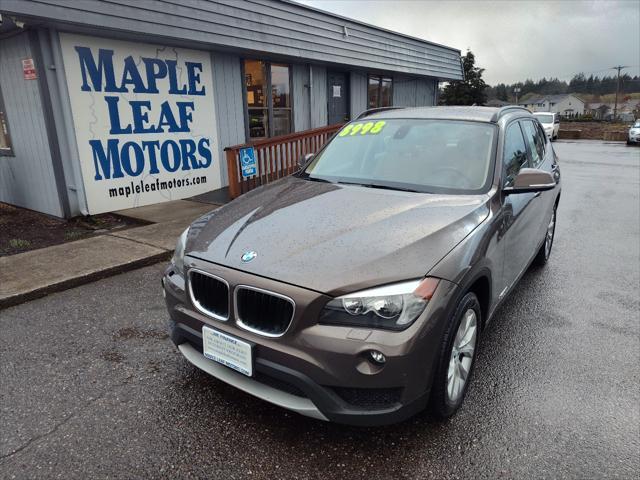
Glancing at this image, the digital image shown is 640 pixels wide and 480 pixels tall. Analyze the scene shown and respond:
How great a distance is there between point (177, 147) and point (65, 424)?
605 centimetres

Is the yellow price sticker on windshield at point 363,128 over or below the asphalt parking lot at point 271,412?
over

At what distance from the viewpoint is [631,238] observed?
20.4 ft

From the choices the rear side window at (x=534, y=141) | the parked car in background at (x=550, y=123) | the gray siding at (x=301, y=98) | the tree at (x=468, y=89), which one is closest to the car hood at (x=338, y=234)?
the rear side window at (x=534, y=141)

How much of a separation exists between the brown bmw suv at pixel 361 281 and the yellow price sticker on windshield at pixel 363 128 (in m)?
0.53

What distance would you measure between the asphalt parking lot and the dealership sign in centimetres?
330

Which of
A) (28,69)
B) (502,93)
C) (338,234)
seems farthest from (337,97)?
(502,93)

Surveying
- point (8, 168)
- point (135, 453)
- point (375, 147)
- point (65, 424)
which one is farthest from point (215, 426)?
point (8, 168)

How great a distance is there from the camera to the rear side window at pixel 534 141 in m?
4.08

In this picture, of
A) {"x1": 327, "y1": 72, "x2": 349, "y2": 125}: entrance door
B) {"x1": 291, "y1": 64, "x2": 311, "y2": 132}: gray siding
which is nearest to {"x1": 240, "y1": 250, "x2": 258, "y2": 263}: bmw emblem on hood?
{"x1": 291, "y1": 64, "x2": 311, "y2": 132}: gray siding

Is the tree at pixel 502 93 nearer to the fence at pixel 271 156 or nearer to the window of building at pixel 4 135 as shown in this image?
the fence at pixel 271 156

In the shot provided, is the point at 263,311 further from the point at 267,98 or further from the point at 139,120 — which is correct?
the point at 267,98

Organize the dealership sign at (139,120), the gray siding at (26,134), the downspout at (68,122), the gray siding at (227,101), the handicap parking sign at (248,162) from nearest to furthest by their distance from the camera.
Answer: the downspout at (68,122) < the gray siding at (26,134) < the dealership sign at (139,120) < the handicap parking sign at (248,162) < the gray siding at (227,101)

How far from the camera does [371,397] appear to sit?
2.04 meters

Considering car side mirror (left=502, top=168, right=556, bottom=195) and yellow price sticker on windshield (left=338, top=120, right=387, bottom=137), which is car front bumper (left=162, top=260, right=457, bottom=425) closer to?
car side mirror (left=502, top=168, right=556, bottom=195)
